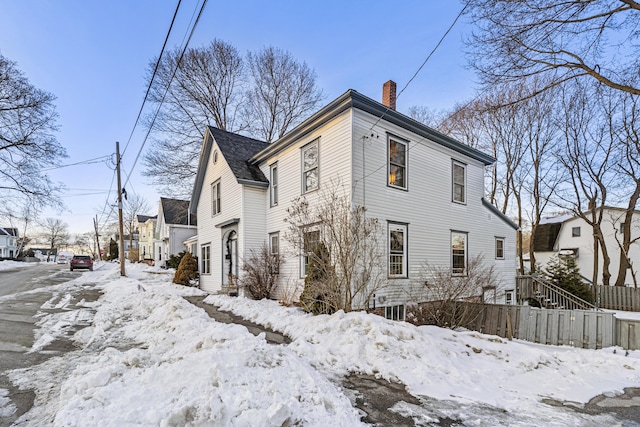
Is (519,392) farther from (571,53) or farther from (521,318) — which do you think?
(571,53)

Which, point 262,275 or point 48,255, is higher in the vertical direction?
point 262,275

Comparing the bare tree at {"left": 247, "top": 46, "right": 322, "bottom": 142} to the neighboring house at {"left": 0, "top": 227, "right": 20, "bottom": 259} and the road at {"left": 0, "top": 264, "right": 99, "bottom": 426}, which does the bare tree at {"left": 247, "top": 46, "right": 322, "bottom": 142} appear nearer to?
the road at {"left": 0, "top": 264, "right": 99, "bottom": 426}

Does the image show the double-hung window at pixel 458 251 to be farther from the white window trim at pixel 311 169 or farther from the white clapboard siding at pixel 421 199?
A: the white window trim at pixel 311 169

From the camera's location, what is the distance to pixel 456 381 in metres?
4.65

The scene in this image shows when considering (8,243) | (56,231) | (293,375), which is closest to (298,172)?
(293,375)

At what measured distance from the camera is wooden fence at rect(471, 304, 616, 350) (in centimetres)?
816

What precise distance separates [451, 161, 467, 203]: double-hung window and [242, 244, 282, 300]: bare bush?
310 inches

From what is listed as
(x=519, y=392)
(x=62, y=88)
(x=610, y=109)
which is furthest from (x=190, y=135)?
(x=610, y=109)

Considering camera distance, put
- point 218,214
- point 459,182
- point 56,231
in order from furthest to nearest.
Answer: point 56,231 → point 218,214 → point 459,182

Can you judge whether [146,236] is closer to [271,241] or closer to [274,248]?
[271,241]

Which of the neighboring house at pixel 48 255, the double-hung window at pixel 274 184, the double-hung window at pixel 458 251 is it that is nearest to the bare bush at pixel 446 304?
the double-hung window at pixel 458 251

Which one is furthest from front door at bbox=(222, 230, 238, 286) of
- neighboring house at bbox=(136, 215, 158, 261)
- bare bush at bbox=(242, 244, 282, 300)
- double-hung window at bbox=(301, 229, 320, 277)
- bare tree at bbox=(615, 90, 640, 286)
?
neighboring house at bbox=(136, 215, 158, 261)

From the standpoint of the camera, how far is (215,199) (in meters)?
15.2

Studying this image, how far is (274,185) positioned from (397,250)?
5.72m
